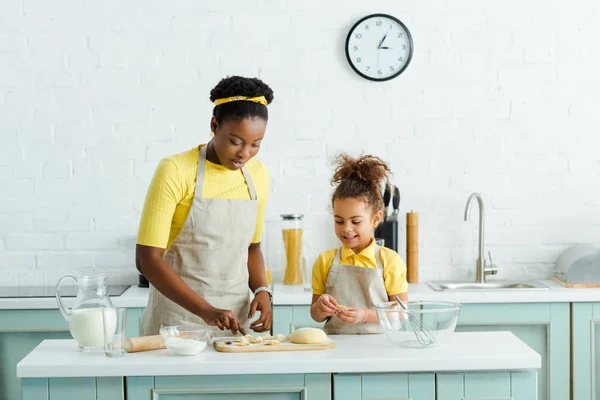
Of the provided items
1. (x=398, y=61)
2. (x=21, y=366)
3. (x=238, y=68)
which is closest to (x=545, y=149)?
(x=398, y=61)

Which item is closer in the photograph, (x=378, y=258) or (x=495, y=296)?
(x=378, y=258)

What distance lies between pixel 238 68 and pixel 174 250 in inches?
63.7

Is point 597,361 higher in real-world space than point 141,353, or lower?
lower

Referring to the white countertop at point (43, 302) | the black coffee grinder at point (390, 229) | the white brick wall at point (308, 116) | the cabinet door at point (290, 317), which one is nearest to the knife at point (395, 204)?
the black coffee grinder at point (390, 229)

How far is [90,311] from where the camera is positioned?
214 centimetres

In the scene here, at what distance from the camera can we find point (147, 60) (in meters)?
3.92

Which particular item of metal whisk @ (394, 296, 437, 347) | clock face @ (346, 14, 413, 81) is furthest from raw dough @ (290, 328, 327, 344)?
clock face @ (346, 14, 413, 81)

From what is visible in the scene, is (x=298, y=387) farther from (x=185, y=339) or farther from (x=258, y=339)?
(x=185, y=339)

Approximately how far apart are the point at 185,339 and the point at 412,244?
77.4 inches

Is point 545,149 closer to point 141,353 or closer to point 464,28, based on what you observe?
point 464,28

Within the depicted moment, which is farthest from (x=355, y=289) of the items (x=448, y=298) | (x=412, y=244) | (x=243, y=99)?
(x=412, y=244)

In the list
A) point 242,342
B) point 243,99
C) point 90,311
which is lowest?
point 242,342

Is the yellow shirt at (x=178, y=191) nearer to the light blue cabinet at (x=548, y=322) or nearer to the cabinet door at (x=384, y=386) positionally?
the cabinet door at (x=384, y=386)

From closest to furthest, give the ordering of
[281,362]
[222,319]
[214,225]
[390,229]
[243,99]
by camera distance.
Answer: [281,362] → [222,319] → [243,99] → [214,225] → [390,229]
